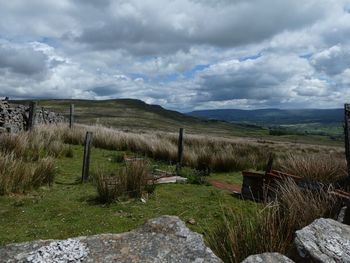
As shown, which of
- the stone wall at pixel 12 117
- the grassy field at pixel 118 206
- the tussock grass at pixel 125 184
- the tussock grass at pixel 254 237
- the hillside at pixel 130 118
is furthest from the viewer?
the hillside at pixel 130 118

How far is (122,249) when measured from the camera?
2674mm

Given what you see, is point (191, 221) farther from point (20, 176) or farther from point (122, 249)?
point (122, 249)

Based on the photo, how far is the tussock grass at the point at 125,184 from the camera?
8.26 meters

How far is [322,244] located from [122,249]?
1.49 m

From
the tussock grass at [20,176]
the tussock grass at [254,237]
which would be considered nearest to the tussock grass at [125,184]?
the tussock grass at [20,176]

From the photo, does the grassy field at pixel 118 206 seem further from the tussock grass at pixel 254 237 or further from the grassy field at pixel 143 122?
the grassy field at pixel 143 122

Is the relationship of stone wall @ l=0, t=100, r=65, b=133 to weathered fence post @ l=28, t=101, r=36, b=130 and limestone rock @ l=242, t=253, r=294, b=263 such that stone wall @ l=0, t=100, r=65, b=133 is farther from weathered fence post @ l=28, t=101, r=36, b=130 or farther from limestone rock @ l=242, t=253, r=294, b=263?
limestone rock @ l=242, t=253, r=294, b=263

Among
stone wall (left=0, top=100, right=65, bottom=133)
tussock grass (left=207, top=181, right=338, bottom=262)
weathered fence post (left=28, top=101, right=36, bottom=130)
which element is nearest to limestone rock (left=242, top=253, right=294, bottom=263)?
tussock grass (left=207, top=181, right=338, bottom=262)

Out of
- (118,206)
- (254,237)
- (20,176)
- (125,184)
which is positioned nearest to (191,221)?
(118,206)

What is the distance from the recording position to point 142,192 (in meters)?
8.84

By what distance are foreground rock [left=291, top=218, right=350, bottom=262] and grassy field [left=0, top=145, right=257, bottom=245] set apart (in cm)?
221

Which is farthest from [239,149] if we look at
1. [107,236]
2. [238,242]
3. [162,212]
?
[107,236]

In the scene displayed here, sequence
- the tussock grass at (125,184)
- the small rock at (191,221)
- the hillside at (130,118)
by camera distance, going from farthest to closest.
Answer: the hillside at (130,118)
the tussock grass at (125,184)
the small rock at (191,221)

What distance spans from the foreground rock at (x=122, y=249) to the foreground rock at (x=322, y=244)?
748mm
